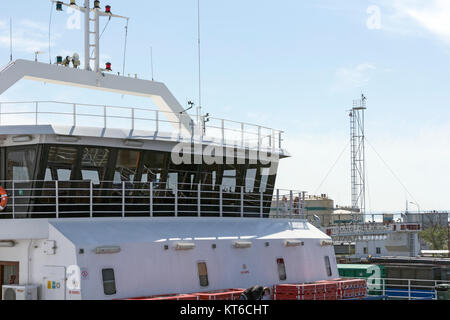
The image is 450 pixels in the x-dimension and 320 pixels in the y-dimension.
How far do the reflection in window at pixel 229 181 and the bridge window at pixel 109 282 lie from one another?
6083 mm

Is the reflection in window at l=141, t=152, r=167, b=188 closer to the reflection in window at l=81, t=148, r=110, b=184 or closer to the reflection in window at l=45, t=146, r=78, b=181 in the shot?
the reflection in window at l=81, t=148, r=110, b=184

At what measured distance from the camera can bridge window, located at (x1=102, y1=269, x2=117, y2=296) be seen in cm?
1612

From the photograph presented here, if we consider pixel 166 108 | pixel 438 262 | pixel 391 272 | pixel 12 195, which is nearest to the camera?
pixel 12 195

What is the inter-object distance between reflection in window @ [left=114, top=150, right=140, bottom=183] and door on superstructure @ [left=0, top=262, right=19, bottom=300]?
378cm

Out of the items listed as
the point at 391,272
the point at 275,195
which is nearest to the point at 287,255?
the point at 275,195

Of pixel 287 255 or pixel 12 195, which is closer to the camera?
pixel 12 195

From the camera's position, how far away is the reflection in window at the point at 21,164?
17.9 m

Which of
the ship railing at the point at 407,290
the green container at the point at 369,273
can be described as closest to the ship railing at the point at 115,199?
the ship railing at the point at 407,290

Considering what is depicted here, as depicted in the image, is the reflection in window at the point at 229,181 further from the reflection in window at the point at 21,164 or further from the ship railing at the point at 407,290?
the ship railing at the point at 407,290

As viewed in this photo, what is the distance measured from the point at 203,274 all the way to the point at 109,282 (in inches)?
119

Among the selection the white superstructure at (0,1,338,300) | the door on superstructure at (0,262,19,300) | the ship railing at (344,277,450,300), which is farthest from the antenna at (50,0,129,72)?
the ship railing at (344,277,450,300)
